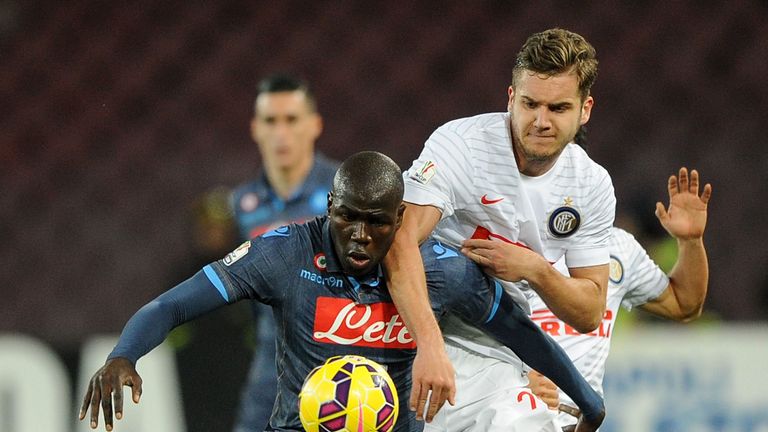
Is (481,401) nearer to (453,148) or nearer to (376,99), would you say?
(453,148)

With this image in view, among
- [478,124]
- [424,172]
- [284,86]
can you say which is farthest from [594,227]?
[284,86]

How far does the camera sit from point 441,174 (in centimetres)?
357

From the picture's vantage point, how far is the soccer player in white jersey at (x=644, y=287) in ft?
13.8

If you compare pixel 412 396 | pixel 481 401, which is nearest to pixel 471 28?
pixel 481 401

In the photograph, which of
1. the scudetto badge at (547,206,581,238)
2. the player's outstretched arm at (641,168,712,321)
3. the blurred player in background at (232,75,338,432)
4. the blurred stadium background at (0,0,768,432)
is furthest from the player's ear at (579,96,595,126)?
the blurred stadium background at (0,0,768,432)

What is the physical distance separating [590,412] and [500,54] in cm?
326

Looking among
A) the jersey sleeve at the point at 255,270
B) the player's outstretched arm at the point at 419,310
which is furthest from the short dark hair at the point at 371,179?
the jersey sleeve at the point at 255,270

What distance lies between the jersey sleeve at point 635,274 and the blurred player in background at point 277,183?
1182mm

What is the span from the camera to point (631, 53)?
22.3ft

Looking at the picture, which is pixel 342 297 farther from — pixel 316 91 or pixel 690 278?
pixel 316 91

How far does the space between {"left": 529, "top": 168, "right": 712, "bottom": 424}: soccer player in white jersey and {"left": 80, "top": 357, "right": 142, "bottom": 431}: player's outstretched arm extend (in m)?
1.34

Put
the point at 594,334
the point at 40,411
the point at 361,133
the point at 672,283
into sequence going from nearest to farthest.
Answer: the point at 594,334
the point at 672,283
the point at 40,411
the point at 361,133

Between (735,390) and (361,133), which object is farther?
(361,133)

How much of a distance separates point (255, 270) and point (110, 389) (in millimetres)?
511
